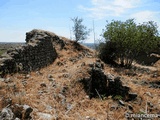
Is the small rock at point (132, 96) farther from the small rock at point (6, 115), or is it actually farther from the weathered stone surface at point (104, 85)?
the small rock at point (6, 115)

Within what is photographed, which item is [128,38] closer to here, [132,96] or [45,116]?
[132,96]

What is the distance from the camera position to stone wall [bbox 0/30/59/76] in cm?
872

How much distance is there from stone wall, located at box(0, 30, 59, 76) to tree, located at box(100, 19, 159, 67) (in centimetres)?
597

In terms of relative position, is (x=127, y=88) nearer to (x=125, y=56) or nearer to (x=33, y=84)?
(x=33, y=84)

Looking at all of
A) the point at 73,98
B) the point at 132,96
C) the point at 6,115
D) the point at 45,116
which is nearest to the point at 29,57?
the point at 73,98

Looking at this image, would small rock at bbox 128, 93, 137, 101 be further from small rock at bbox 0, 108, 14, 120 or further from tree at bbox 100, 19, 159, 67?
tree at bbox 100, 19, 159, 67

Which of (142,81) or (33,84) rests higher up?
(33,84)

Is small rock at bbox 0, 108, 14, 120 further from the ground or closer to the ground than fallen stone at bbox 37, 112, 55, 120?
further from the ground

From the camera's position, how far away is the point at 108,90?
33.6 ft

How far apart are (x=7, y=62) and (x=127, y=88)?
211 inches

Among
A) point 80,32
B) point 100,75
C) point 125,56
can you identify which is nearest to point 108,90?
point 100,75

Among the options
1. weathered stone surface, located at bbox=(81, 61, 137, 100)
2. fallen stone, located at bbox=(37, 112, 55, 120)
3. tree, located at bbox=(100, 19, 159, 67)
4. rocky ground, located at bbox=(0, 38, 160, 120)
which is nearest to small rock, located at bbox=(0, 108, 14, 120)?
rocky ground, located at bbox=(0, 38, 160, 120)

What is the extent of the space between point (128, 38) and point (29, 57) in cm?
1000

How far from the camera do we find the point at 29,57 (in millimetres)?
10805
